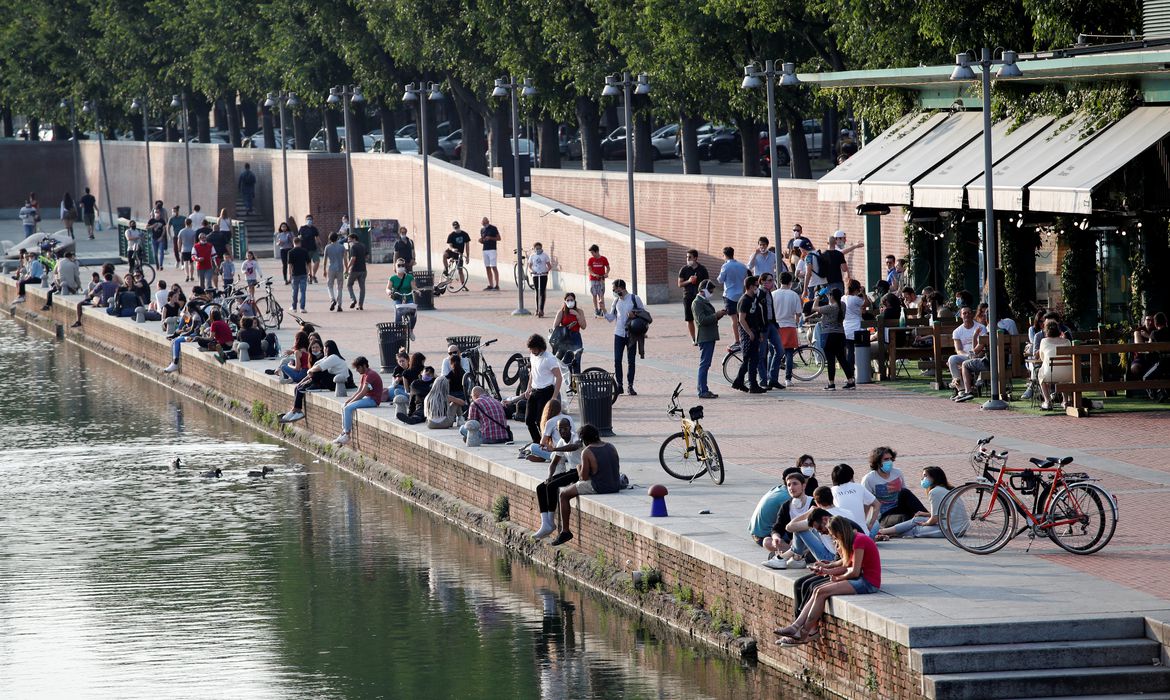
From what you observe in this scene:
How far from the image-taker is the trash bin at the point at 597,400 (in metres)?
21.0

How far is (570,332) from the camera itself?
24.9 m

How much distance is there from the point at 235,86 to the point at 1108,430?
49.9 meters

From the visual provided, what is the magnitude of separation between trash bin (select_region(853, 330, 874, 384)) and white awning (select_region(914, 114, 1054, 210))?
8.48 feet

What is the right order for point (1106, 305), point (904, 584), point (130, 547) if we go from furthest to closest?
point (1106, 305) → point (130, 547) → point (904, 584)

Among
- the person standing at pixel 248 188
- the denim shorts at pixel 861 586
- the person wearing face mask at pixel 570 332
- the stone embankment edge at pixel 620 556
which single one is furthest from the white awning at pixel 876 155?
the person standing at pixel 248 188

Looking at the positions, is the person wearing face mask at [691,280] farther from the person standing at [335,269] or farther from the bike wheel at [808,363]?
the person standing at [335,269]

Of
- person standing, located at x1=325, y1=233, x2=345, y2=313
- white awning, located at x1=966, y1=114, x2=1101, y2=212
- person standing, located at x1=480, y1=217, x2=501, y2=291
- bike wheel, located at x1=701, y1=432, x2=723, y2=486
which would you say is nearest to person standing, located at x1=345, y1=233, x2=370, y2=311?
person standing, located at x1=325, y1=233, x2=345, y2=313

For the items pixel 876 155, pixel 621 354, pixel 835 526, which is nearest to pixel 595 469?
pixel 835 526

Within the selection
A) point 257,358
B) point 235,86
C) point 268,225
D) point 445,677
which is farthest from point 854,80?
point 235,86

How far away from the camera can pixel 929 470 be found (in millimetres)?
15203

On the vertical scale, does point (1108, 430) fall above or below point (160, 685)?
above

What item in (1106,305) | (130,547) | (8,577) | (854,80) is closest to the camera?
(8,577)

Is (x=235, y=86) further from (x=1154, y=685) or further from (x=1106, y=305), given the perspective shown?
(x=1154, y=685)

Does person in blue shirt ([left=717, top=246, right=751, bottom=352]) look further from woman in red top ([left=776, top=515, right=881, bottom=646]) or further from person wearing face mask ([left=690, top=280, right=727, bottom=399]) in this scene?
woman in red top ([left=776, top=515, right=881, bottom=646])
